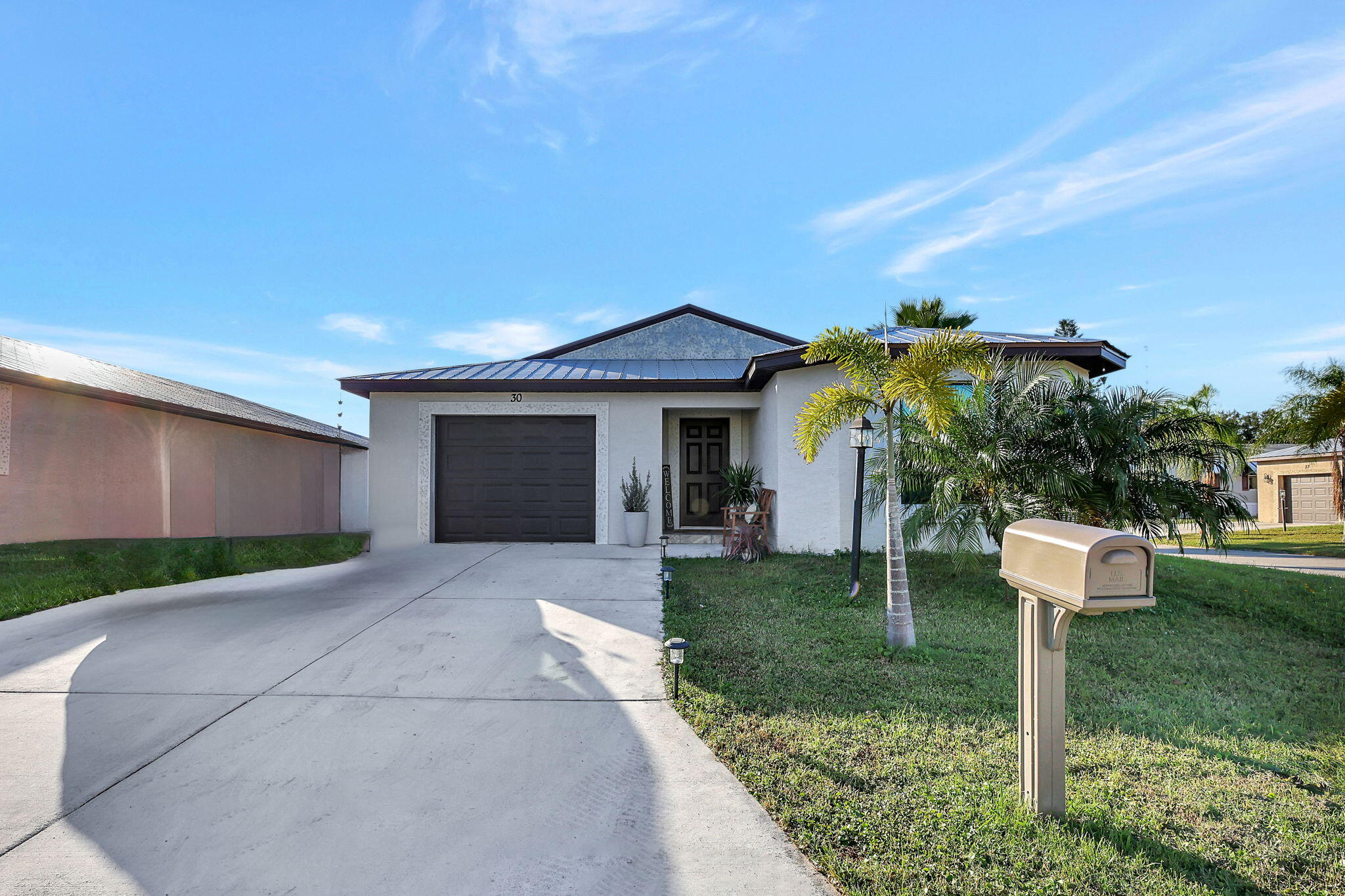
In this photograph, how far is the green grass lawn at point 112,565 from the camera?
6.32m

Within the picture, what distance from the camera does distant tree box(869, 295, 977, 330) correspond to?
14.7 m

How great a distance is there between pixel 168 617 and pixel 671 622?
488 cm

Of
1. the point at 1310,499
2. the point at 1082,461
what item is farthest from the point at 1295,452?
the point at 1082,461

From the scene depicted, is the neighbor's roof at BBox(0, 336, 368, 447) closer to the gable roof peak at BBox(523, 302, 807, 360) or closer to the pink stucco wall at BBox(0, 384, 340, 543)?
the pink stucco wall at BBox(0, 384, 340, 543)

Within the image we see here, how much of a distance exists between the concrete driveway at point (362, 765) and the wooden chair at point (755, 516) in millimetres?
3924

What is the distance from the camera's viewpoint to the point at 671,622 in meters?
5.34

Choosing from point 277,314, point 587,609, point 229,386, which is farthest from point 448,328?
point 587,609

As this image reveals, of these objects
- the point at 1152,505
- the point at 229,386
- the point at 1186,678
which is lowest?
the point at 1186,678

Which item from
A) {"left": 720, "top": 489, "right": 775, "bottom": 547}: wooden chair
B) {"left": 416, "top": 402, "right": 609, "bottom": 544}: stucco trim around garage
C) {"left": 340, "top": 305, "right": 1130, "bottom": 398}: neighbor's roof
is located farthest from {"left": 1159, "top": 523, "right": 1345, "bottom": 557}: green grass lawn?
{"left": 416, "top": 402, "right": 609, "bottom": 544}: stucco trim around garage

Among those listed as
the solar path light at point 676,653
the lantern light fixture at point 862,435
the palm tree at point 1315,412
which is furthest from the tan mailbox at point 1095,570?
the palm tree at point 1315,412

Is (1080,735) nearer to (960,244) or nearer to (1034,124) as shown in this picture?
(1034,124)

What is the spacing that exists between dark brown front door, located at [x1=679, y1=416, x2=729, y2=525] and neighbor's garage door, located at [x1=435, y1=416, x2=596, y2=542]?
7.56 feet

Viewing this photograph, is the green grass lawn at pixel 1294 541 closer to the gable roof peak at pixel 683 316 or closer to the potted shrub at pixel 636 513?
the gable roof peak at pixel 683 316

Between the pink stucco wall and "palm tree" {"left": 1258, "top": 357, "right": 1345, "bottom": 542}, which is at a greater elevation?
"palm tree" {"left": 1258, "top": 357, "right": 1345, "bottom": 542}
